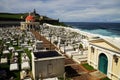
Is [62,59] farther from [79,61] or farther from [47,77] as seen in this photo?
[79,61]

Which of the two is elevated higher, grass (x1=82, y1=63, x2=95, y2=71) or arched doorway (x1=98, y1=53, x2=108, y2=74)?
arched doorway (x1=98, y1=53, x2=108, y2=74)

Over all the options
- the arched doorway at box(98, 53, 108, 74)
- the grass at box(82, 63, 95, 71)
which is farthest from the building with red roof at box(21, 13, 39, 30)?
the arched doorway at box(98, 53, 108, 74)

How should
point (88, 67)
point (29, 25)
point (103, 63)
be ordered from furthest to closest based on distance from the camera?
point (29, 25) < point (88, 67) < point (103, 63)

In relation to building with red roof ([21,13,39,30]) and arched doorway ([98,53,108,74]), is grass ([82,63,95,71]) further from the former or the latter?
building with red roof ([21,13,39,30])

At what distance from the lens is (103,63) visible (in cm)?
1841

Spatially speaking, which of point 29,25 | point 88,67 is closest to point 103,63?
point 88,67

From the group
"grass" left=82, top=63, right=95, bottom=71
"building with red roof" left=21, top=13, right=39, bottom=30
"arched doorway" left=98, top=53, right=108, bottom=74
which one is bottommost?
"grass" left=82, top=63, right=95, bottom=71

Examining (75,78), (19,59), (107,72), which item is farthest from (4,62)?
(107,72)

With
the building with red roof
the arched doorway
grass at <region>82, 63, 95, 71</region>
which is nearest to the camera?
the arched doorway

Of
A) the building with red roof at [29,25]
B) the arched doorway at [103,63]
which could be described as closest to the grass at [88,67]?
the arched doorway at [103,63]

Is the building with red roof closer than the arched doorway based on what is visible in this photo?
No

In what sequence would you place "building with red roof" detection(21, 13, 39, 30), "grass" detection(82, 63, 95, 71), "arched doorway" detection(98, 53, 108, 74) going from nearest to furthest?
"arched doorway" detection(98, 53, 108, 74), "grass" detection(82, 63, 95, 71), "building with red roof" detection(21, 13, 39, 30)

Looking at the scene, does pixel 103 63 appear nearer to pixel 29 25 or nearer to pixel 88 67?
pixel 88 67

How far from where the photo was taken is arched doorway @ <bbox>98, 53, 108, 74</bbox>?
58.9ft
